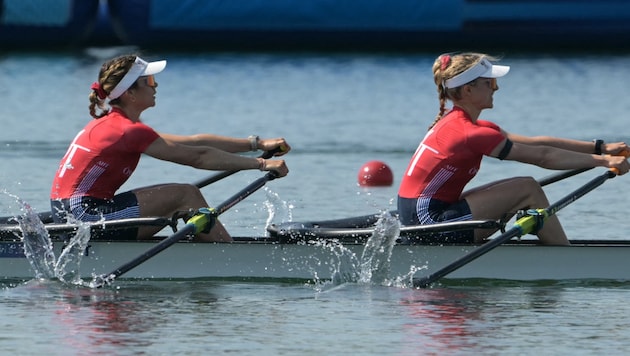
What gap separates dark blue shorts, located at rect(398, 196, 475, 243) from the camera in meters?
10.5

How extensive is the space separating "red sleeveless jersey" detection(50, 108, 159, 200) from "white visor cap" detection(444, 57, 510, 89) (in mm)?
1965

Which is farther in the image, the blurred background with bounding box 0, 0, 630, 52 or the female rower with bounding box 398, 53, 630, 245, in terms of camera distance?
the blurred background with bounding box 0, 0, 630, 52

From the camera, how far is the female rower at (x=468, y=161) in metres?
10.4

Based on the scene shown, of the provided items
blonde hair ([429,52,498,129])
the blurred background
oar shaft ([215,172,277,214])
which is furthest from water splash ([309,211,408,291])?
the blurred background

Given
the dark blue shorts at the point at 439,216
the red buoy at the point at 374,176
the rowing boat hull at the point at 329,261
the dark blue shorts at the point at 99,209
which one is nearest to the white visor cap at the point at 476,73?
the dark blue shorts at the point at 439,216

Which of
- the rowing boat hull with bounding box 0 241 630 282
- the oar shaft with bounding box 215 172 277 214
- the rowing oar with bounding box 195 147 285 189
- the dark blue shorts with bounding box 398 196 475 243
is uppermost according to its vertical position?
the rowing oar with bounding box 195 147 285 189

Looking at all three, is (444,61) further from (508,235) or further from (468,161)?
(508,235)

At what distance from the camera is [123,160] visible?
34.6ft

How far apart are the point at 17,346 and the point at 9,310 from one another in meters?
1.03

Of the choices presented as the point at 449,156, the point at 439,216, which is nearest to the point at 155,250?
the point at 439,216

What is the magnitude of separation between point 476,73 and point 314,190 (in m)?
5.98

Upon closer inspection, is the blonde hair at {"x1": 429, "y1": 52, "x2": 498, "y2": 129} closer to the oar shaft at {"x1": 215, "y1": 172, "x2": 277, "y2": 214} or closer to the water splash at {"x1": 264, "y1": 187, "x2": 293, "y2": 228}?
the oar shaft at {"x1": 215, "y1": 172, "x2": 277, "y2": 214}

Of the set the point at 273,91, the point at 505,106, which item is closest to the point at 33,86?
the point at 273,91

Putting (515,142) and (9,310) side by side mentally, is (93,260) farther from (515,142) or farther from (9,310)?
Answer: (515,142)
